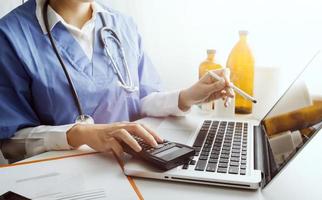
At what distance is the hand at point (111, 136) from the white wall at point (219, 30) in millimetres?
681

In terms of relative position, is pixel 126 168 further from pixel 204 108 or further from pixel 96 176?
pixel 204 108

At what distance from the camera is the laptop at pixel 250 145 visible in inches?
24.9

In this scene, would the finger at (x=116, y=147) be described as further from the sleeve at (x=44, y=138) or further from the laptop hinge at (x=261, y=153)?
the laptop hinge at (x=261, y=153)

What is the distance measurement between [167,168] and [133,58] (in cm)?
62

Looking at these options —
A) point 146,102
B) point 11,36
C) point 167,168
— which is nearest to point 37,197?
point 167,168

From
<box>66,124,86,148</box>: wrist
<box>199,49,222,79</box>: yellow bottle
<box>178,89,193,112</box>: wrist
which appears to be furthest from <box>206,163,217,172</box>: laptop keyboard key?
<box>199,49,222,79</box>: yellow bottle

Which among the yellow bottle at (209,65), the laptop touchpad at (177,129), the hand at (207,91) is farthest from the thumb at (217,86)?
the yellow bottle at (209,65)

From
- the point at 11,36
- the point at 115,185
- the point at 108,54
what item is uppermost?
the point at 11,36

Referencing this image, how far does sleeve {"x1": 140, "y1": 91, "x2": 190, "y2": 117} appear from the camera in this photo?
3.57 ft

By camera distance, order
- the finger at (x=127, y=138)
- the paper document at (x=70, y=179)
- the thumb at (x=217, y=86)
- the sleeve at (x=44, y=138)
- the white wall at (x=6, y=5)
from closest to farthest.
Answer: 1. the paper document at (x=70, y=179)
2. the finger at (x=127, y=138)
3. the sleeve at (x=44, y=138)
4. the thumb at (x=217, y=86)
5. the white wall at (x=6, y=5)

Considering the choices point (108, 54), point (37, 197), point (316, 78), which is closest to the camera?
point (37, 197)

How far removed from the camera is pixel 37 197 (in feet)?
1.91

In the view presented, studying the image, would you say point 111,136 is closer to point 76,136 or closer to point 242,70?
point 76,136

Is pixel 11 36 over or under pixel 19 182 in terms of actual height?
over
